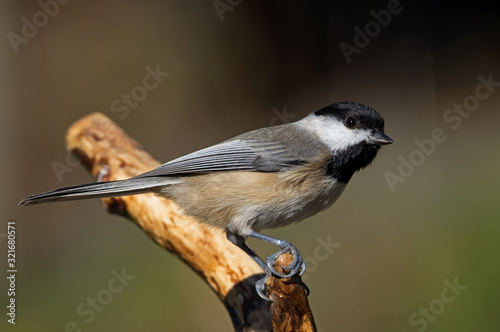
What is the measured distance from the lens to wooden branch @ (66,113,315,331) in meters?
1.98

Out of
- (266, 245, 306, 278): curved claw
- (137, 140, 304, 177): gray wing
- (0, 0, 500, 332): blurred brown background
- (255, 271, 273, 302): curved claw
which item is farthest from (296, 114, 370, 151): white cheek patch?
(0, 0, 500, 332): blurred brown background

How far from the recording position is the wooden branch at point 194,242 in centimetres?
198

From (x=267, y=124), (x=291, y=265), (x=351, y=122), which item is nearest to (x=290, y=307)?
(x=291, y=265)

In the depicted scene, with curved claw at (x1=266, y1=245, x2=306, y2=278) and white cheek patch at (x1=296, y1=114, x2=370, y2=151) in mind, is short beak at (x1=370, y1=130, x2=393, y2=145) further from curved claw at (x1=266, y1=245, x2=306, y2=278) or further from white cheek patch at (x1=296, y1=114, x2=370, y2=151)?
curved claw at (x1=266, y1=245, x2=306, y2=278)

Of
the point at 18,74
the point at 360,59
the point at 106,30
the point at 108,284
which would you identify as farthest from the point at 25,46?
the point at 360,59

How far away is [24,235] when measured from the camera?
478 cm

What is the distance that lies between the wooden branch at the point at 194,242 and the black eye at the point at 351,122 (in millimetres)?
629

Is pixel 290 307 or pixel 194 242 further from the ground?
pixel 194 242

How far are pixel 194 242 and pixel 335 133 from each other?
82 centimetres

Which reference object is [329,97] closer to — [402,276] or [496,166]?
[496,166]

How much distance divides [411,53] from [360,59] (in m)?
0.53

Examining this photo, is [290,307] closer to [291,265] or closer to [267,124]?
[291,265]

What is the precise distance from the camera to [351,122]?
2.28 m

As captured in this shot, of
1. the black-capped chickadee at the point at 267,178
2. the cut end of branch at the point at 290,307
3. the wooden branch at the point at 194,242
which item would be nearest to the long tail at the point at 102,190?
the black-capped chickadee at the point at 267,178
